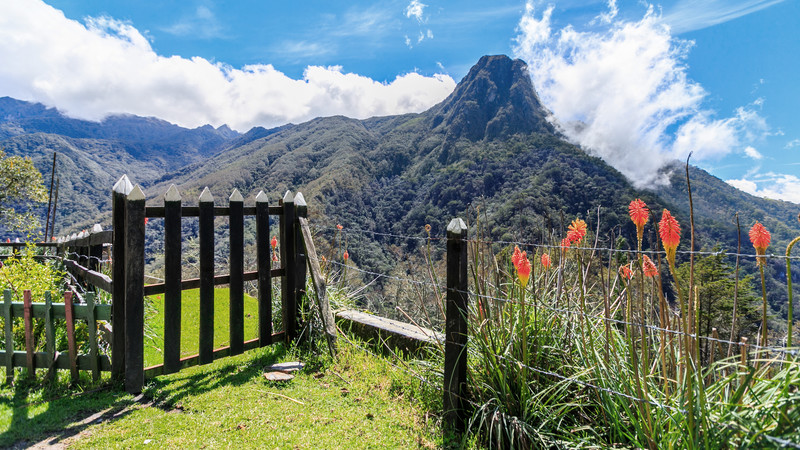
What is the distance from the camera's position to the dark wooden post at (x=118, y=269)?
3.22 meters

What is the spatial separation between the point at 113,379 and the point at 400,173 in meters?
101

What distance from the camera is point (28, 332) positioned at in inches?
134

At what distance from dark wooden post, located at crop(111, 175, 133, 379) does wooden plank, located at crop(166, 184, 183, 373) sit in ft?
0.69

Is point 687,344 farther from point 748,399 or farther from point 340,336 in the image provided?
point 340,336

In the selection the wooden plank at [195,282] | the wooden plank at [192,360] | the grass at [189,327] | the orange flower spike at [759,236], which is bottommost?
the grass at [189,327]

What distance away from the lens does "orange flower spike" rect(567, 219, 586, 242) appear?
2266 millimetres

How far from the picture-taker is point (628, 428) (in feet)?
6.49

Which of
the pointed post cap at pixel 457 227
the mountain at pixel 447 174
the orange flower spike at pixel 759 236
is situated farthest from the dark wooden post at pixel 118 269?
the mountain at pixel 447 174

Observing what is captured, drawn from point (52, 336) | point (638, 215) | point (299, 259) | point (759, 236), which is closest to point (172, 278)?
point (52, 336)

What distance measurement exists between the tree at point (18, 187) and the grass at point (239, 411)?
17167 millimetres

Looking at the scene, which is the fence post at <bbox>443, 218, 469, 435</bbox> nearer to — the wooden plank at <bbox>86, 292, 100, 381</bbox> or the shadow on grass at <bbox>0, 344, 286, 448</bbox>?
the shadow on grass at <bbox>0, 344, 286, 448</bbox>

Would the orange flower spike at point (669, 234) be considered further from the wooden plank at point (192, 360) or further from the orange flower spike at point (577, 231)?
the wooden plank at point (192, 360)

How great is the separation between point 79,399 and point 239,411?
128 cm

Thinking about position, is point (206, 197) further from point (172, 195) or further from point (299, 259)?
point (299, 259)
